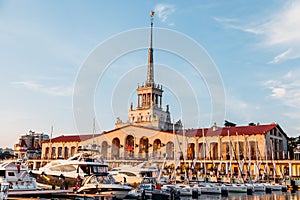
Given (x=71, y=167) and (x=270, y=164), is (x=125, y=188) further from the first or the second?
(x=270, y=164)

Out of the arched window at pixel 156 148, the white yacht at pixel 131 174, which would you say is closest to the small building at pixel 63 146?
the arched window at pixel 156 148

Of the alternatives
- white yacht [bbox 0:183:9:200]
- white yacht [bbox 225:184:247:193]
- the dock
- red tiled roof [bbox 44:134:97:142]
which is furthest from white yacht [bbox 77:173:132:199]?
red tiled roof [bbox 44:134:97:142]

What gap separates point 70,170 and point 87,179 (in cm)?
607

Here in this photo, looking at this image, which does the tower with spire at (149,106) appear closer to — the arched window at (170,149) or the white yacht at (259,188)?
the arched window at (170,149)

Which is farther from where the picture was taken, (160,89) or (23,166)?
(160,89)

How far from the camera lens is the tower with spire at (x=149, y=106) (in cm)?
8206

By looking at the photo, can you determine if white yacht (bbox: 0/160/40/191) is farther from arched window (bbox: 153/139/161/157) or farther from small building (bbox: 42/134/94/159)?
small building (bbox: 42/134/94/159)

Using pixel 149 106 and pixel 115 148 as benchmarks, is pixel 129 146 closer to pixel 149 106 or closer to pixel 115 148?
pixel 115 148

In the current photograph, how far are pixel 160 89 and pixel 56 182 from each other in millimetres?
59389

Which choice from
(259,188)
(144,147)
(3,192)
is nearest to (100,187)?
(3,192)

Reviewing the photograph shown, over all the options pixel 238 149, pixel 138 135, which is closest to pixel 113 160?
pixel 138 135

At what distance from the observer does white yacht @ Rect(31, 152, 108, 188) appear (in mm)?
28881

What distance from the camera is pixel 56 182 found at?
29.9m

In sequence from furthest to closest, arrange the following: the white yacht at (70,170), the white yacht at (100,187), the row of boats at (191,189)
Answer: the white yacht at (70,170), the row of boats at (191,189), the white yacht at (100,187)
